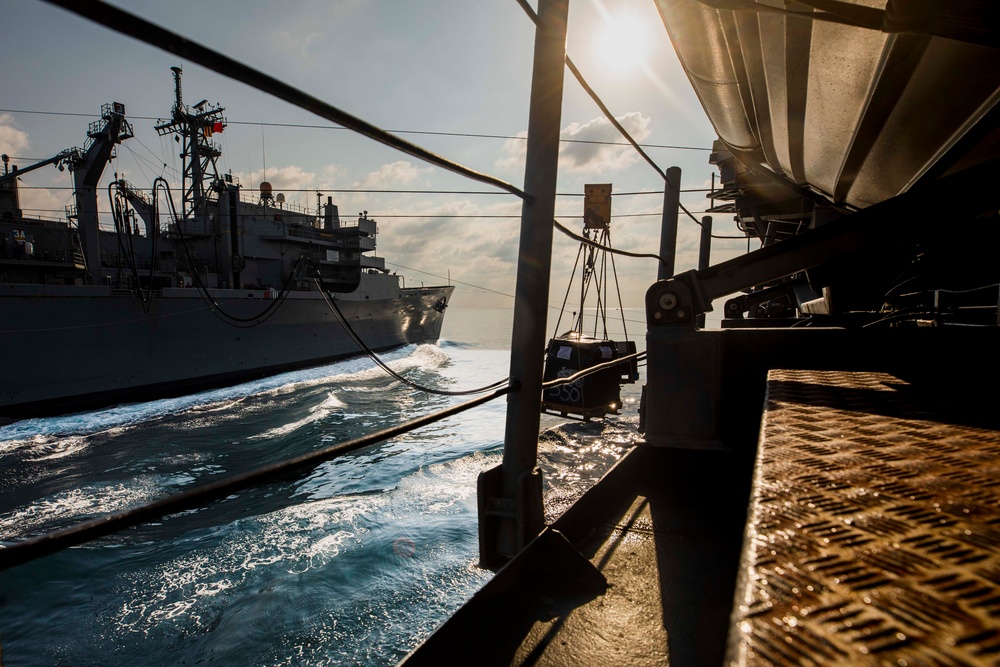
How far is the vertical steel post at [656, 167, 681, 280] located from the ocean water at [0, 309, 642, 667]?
207 inches

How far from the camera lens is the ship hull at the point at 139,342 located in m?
17.1

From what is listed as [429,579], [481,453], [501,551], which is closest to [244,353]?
[481,453]

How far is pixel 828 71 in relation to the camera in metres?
3.37

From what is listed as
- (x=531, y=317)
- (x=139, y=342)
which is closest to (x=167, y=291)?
(x=139, y=342)

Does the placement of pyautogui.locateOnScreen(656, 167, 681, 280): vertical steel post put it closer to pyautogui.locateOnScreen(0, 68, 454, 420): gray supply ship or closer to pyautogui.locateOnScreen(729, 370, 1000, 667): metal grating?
pyautogui.locateOnScreen(729, 370, 1000, 667): metal grating

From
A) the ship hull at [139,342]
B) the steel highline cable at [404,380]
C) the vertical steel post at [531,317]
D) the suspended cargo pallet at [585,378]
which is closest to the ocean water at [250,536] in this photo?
the ship hull at [139,342]

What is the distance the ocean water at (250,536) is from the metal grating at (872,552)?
625cm

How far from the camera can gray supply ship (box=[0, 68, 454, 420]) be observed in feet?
57.6

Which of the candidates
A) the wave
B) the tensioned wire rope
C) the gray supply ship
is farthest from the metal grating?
the wave

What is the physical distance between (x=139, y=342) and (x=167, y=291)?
254cm

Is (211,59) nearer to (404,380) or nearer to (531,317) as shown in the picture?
(531,317)

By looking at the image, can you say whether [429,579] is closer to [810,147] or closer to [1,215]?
[810,147]

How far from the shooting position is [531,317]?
2.67 metres

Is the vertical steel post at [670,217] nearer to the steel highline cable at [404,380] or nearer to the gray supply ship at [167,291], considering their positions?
the steel highline cable at [404,380]
